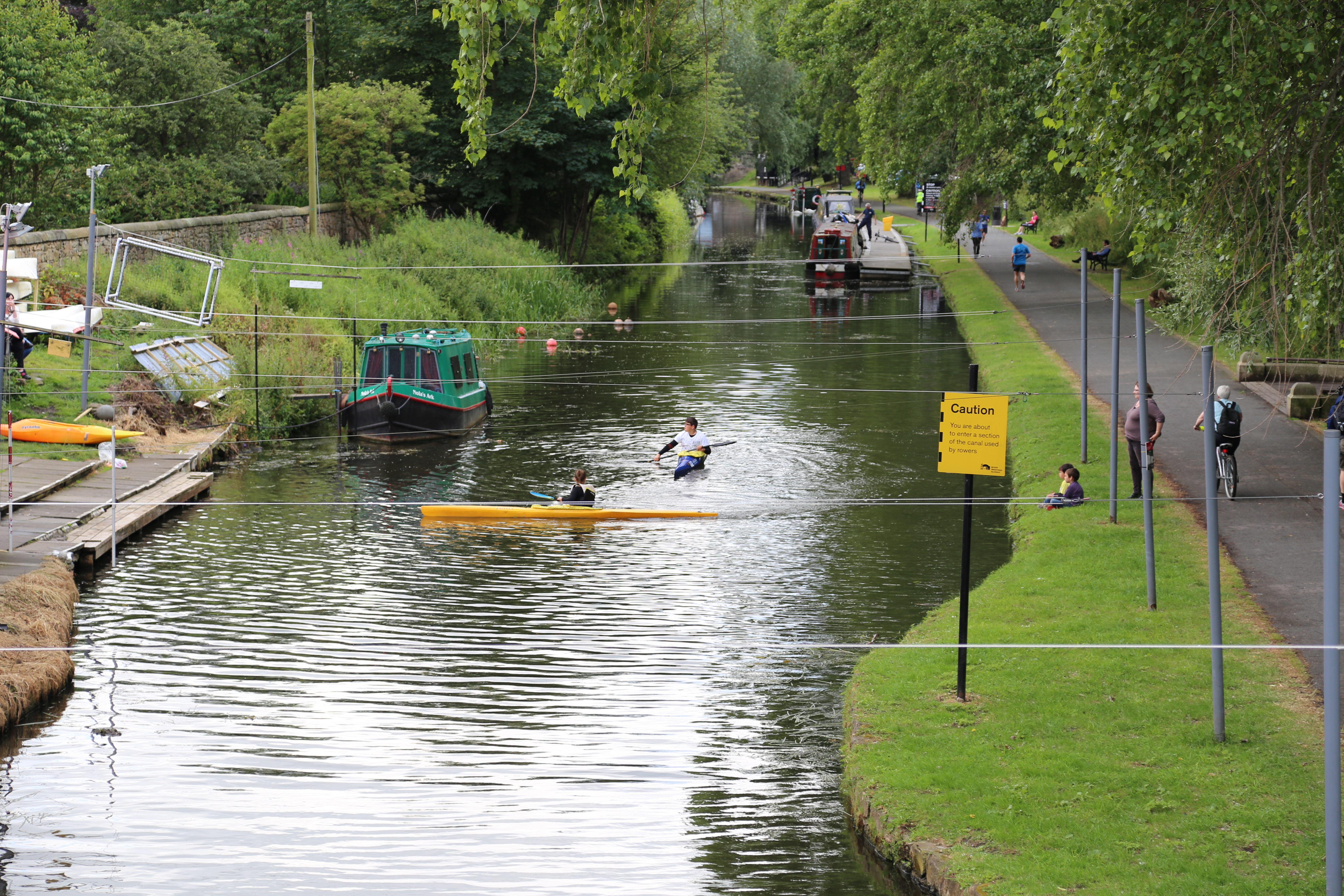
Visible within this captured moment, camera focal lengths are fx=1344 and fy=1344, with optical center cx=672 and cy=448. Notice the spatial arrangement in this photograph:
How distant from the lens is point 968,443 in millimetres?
12859

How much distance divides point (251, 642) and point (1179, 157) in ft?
38.0

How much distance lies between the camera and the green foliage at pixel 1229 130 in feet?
33.9

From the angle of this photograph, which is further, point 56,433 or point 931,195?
point 931,195

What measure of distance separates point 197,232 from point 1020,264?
26.4 m

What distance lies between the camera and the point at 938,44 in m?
42.5

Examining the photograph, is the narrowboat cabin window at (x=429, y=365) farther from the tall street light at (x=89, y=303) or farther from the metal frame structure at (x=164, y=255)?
the tall street light at (x=89, y=303)

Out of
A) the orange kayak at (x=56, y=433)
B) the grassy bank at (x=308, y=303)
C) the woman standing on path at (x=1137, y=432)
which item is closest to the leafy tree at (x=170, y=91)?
the grassy bank at (x=308, y=303)

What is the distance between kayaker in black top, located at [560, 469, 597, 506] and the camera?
72.5 ft

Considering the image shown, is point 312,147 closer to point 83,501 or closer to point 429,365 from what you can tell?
point 429,365

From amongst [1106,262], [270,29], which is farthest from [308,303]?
[270,29]

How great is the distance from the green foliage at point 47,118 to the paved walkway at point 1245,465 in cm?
2565

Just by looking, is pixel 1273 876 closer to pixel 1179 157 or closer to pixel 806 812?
pixel 806 812

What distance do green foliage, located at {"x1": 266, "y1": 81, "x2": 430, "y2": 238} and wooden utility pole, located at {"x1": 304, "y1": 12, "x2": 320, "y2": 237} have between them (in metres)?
2.80

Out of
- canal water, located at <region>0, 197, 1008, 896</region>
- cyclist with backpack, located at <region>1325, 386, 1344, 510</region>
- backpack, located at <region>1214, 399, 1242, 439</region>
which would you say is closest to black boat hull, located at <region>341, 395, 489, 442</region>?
canal water, located at <region>0, 197, 1008, 896</region>
